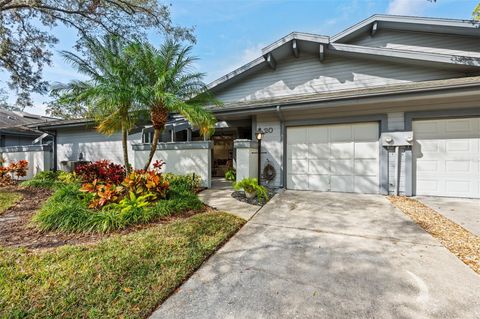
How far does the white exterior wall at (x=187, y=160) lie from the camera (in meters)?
7.65

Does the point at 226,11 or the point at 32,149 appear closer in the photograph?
the point at 226,11

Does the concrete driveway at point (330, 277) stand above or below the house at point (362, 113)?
below

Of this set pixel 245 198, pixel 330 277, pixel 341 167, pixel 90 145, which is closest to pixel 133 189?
pixel 245 198

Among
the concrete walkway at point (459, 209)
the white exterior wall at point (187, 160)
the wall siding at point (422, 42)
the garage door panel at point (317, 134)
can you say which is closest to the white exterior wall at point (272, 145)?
the garage door panel at point (317, 134)

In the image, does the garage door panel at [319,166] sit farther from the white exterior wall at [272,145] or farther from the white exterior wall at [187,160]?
the white exterior wall at [187,160]

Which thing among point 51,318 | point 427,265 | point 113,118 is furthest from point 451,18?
point 51,318

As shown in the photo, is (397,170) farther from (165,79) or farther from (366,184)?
(165,79)

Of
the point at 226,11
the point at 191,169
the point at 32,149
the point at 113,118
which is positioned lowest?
the point at 191,169

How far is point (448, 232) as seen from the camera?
12.1ft

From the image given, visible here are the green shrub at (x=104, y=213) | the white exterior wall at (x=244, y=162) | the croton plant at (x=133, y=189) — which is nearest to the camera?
the green shrub at (x=104, y=213)

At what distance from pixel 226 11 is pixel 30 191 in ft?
30.5

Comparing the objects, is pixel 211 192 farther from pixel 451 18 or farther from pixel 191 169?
pixel 451 18

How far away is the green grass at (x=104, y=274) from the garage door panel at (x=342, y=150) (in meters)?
5.07

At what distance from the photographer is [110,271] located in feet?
8.08
